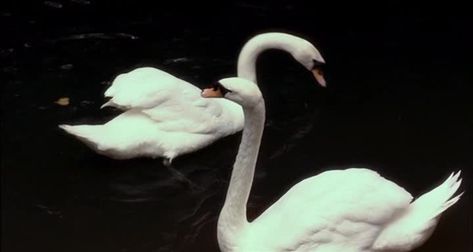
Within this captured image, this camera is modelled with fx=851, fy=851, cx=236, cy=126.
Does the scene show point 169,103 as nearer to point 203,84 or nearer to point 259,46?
point 259,46

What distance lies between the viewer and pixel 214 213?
15.1 feet

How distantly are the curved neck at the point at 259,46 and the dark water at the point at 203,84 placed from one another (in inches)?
14.7

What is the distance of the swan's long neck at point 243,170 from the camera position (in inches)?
151

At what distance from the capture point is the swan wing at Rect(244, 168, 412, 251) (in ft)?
12.6

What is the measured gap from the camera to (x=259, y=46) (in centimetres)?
536

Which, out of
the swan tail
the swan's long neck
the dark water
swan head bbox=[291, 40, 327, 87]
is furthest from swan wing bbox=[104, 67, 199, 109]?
the swan tail

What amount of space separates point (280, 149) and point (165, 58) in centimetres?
147

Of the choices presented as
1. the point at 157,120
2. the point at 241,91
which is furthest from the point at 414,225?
the point at 157,120

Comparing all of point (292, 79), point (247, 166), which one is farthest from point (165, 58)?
point (247, 166)

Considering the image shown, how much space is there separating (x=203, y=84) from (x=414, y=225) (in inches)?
90.3

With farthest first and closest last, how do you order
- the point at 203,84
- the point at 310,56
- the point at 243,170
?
the point at 203,84 < the point at 310,56 < the point at 243,170

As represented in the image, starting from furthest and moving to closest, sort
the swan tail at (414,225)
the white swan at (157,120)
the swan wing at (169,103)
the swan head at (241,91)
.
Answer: the swan wing at (169,103)
the white swan at (157,120)
the swan tail at (414,225)
the swan head at (241,91)

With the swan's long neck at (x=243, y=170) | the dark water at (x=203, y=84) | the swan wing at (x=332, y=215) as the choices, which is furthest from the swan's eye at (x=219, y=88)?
the dark water at (x=203, y=84)

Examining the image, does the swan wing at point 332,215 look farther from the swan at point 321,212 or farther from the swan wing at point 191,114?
the swan wing at point 191,114
